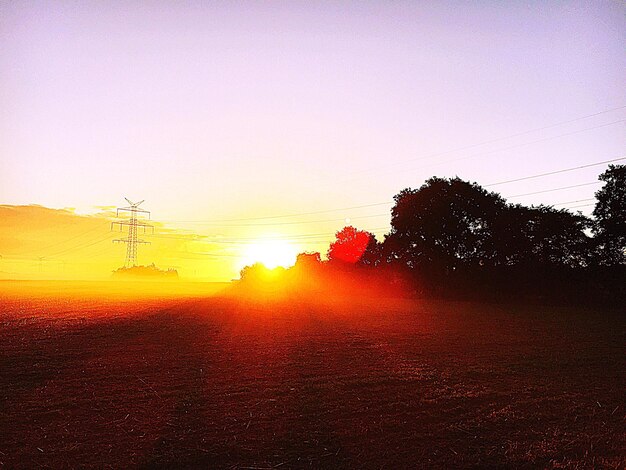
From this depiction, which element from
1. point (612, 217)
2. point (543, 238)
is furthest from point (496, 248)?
point (612, 217)

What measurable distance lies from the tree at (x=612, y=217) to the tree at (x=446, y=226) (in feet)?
37.4

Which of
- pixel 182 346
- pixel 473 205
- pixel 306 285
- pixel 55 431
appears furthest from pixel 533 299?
pixel 55 431

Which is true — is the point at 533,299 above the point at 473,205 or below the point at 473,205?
below

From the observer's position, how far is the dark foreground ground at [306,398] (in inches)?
387

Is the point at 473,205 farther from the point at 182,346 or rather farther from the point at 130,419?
the point at 130,419

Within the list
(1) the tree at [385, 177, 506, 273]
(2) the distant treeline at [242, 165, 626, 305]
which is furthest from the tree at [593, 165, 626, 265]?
(1) the tree at [385, 177, 506, 273]

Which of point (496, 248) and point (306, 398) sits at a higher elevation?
point (496, 248)

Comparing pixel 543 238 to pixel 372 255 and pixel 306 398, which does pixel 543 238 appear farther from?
pixel 306 398

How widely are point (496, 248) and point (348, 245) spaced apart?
2632 centimetres

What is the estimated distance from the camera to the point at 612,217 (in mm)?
51906

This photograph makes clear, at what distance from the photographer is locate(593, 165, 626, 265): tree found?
168 feet

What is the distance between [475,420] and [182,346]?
15153 mm

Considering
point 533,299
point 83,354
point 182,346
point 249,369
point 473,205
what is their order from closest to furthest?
point 249,369 < point 83,354 < point 182,346 < point 533,299 < point 473,205

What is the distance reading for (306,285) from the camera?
78.1 metres
